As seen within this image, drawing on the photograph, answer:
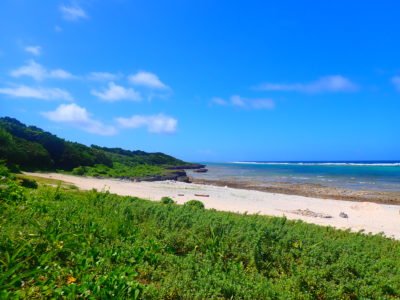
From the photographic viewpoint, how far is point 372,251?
19.4 feet

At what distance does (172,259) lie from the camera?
14.8 feet

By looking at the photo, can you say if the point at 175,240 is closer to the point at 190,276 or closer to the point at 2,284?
the point at 190,276

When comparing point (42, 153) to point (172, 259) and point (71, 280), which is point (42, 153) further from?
point (71, 280)

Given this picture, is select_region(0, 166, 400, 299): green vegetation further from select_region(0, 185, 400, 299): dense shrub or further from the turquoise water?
the turquoise water

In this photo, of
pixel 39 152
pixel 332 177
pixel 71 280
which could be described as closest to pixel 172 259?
pixel 71 280

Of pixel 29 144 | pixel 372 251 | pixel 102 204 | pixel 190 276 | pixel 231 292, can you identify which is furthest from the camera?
pixel 29 144

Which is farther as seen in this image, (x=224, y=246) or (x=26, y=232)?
(x=224, y=246)

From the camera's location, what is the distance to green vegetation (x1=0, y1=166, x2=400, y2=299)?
10.9 ft

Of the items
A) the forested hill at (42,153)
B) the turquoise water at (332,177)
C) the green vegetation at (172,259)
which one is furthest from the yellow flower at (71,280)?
the turquoise water at (332,177)

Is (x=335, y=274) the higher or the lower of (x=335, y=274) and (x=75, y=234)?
the lower

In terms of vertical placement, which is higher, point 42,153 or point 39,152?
point 39,152

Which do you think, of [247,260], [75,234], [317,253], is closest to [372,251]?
[317,253]

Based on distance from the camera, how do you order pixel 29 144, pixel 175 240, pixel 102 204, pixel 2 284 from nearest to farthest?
pixel 2 284, pixel 175 240, pixel 102 204, pixel 29 144

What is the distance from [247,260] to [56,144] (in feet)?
138
